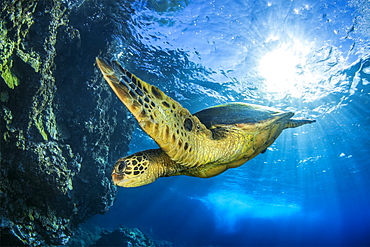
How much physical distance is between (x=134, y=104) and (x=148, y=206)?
43.1 m

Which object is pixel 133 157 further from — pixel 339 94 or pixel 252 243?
pixel 252 243

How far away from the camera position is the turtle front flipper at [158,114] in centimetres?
138

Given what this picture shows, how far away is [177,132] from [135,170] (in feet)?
2.58

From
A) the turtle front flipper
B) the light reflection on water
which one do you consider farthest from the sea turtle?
the light reflection on water

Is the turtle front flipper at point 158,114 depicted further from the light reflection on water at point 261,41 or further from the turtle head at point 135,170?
the light reflection on water at point 261,41

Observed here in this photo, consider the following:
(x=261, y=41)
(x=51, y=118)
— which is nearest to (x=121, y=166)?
(x=51, y=118)

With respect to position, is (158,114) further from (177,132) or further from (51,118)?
(51,118)

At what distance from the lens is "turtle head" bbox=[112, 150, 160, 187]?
2.02 metres

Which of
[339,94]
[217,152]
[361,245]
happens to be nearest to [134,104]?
[217,152]

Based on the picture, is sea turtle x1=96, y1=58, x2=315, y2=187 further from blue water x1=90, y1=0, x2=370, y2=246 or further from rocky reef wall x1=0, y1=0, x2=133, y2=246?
blue water x1=90, y1=0, x2=370, y2=246

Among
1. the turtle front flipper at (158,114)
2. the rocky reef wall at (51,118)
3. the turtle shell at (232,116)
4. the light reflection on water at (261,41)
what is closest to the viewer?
the turtle front flipper at (158,114)

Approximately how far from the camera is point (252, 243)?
4347 centimetres

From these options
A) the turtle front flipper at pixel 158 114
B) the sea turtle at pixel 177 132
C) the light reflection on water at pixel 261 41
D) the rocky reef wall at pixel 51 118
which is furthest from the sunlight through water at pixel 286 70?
the turtle front flipper at pixel 158 114

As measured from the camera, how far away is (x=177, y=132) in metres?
1.80
